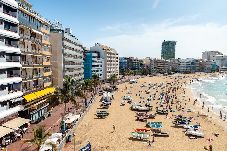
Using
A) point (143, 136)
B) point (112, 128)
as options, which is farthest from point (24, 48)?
point (143, 136)

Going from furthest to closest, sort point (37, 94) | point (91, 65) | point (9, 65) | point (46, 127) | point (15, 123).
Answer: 1. point (91, 65)
2. point (37, 94)
3. point (46, 127)
4. point (15, 123)
5. point (9, 65)

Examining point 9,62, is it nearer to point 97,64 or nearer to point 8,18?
point 8,18

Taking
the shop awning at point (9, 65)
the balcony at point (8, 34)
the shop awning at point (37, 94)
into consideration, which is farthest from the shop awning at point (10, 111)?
the balcony at point (8, 34)

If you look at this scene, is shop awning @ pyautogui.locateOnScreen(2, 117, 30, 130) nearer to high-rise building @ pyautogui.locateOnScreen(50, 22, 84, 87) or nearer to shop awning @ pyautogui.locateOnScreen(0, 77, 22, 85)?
shop awning @ pyautogui.locateOnScreen(0, 77, 22, 85)

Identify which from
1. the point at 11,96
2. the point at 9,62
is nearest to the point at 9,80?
the point at 11,96

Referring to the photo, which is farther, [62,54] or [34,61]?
[62,54]

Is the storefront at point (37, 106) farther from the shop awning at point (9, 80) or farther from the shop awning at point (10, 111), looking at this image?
the shop awning at point (9, 80)

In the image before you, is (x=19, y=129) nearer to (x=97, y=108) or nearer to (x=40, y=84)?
(x=40, y=84)
